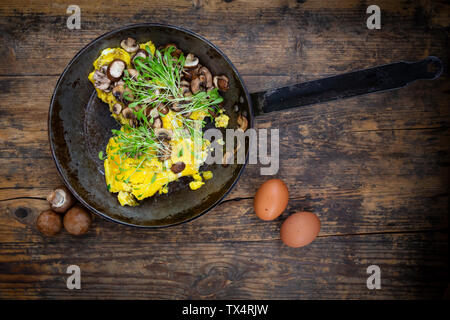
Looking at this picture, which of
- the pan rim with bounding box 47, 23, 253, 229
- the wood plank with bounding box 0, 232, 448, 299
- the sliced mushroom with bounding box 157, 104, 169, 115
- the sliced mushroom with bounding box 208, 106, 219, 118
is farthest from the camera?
the wood plank with bounding box 0, 232, 448, 299

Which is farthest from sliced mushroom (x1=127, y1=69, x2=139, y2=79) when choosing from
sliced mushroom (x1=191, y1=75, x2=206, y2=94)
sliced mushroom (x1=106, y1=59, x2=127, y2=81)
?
sliced mushroom (x1=191, y1=75, x2=206, y2=94)

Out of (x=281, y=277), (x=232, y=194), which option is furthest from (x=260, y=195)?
(x=281, y=277)

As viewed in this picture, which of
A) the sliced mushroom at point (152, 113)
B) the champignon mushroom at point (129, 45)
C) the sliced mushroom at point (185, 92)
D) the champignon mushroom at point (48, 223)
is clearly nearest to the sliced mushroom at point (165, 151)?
the sliced mushroom at point (152, 113)

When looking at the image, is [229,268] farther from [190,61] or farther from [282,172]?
[190,61]

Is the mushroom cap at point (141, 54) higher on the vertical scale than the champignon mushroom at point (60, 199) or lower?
higher

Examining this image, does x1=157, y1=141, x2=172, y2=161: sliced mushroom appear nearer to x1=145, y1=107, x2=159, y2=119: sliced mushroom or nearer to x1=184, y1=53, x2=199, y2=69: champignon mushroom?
x1=145, y1=107, x2=159, y2=119: sliced mushroom

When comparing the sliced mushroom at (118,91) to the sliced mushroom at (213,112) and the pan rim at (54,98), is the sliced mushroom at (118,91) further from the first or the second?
the sliced mushroom at (213,112)

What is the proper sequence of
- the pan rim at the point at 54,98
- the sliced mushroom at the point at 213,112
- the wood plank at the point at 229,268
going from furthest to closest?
the wood plank at the point at 229,268 → the sliced mushroom at the point at 213,112 → the pan rim at the point at 54,98
